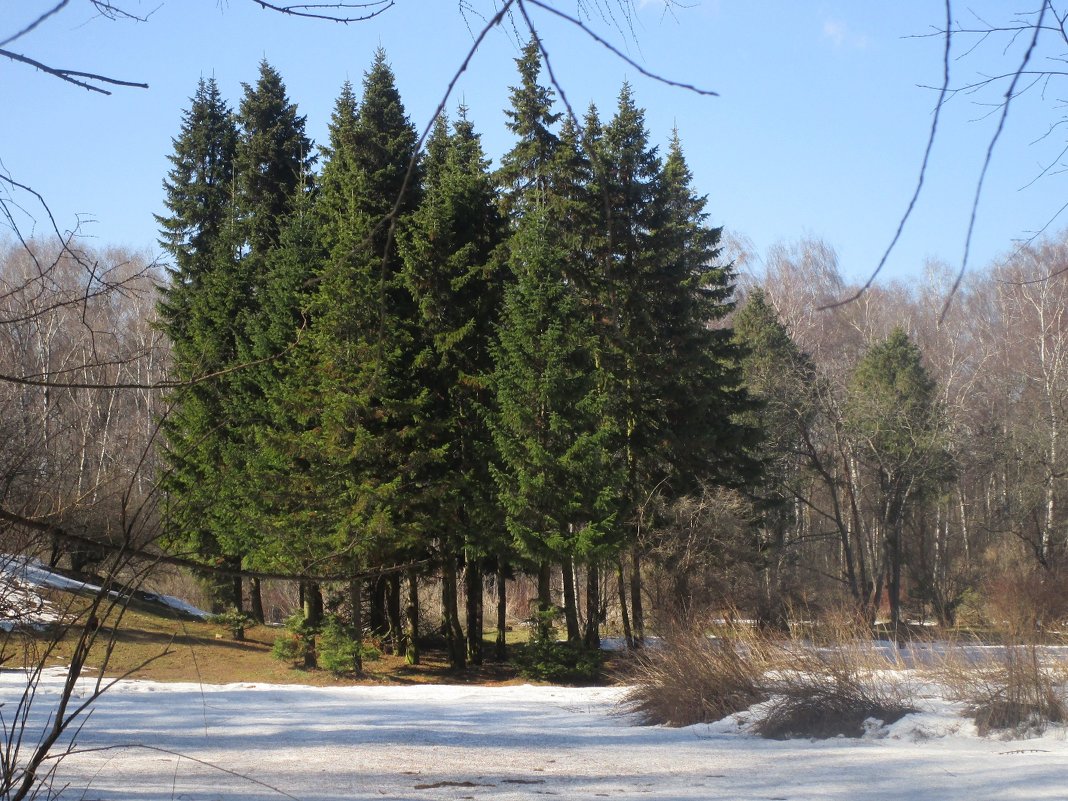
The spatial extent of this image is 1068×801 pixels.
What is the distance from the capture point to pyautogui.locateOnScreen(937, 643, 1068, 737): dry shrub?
952cm

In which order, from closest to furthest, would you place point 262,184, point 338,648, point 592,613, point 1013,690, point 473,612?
point 1013,690
point 338,648
point 592,613
point 473,612
point 262,184

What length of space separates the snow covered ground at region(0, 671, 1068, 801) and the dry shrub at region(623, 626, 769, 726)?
14.2 inches

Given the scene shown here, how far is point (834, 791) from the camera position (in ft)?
25.7

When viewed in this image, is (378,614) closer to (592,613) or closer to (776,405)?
(592,613)

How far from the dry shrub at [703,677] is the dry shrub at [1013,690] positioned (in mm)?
2324

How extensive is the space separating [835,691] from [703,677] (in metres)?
1.72

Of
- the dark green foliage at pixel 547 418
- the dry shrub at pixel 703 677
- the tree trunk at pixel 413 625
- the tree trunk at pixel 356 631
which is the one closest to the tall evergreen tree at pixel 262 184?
the tree trunk at pixel 356 631

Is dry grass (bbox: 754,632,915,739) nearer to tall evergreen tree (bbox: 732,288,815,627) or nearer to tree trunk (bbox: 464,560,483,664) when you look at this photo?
tree trunk (bbox: 464,560,483,664)

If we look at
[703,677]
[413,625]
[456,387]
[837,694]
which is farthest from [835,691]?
[413,625]

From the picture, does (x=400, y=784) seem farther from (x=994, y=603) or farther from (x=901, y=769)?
(x=994, y=603)

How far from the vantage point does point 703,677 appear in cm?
1196

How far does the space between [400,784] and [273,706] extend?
672cm

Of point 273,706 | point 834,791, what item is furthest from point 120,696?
point 834,791

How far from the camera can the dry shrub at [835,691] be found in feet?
34.9
